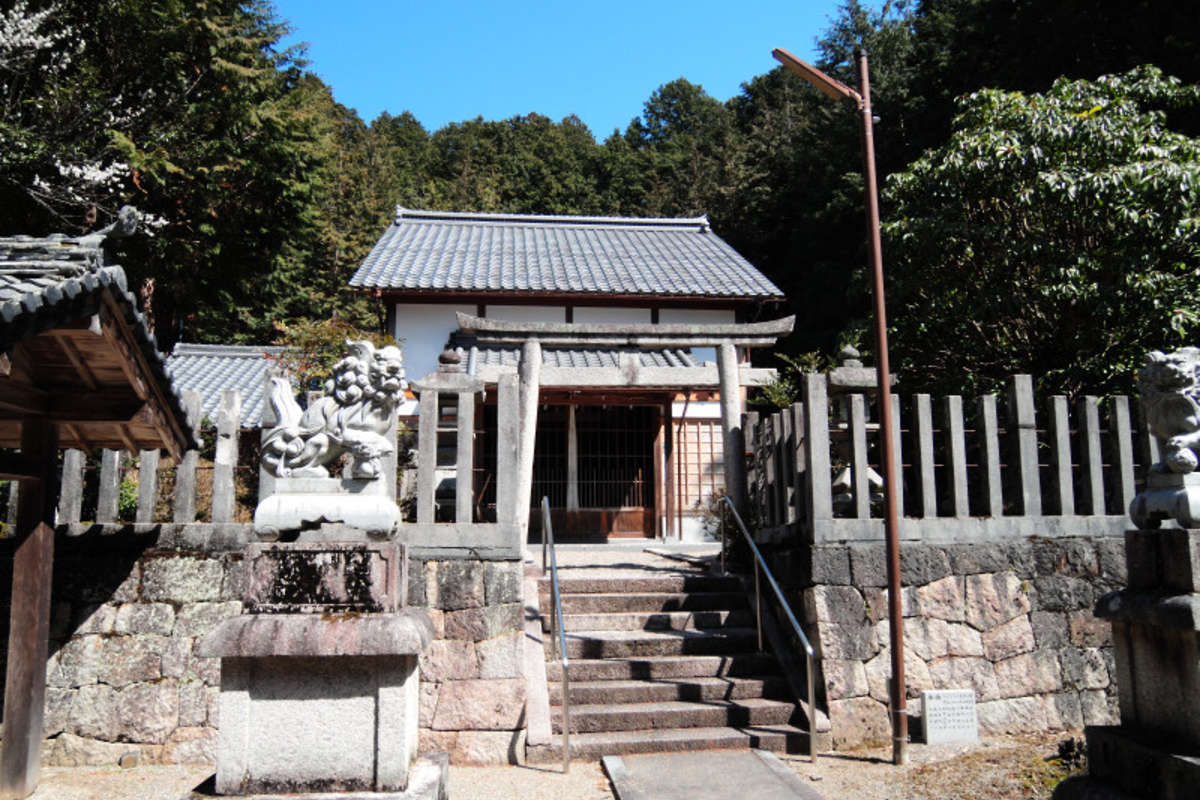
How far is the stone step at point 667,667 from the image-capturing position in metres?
6.96

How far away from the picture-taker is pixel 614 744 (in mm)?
6219

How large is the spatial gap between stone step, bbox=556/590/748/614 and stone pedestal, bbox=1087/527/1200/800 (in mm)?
3930

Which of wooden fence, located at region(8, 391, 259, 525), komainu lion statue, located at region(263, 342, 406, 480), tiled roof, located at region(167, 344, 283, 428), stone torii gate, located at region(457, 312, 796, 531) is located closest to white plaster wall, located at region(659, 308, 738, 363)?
stone torii gate, located at region(457, 312, 796, 531)

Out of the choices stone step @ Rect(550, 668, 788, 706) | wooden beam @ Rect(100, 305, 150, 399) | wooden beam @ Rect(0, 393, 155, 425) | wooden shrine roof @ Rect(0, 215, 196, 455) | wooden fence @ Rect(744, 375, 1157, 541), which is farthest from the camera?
wooden fence @ Rect(744, 375, 1157, 541)

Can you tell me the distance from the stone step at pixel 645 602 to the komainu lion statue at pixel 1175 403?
4245 mm

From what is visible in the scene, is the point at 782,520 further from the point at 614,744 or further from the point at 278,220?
the point at 278,220

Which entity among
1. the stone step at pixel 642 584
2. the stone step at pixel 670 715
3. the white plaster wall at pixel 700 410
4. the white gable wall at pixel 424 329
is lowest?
the stone step at pixel 670 715

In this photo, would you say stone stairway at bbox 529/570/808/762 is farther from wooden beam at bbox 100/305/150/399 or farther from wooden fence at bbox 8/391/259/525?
wooden beam at bbox 100/305/150/399

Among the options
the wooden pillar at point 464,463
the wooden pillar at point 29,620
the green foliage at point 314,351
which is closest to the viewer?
the wooden pillar at point 29,620

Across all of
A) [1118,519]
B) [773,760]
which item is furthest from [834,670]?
[1118,519]

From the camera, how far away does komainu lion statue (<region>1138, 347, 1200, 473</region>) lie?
173 inches

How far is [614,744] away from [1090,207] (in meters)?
6.98

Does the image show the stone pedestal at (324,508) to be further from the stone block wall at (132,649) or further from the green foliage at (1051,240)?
the green foliage at (1051,240)

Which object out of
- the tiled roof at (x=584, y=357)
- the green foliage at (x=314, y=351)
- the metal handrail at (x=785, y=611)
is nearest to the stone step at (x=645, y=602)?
the metal handrail at (x=785, y=611)
